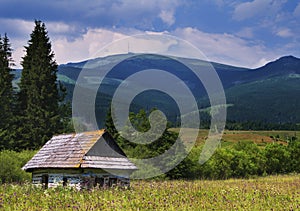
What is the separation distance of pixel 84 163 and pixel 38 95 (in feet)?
80.9

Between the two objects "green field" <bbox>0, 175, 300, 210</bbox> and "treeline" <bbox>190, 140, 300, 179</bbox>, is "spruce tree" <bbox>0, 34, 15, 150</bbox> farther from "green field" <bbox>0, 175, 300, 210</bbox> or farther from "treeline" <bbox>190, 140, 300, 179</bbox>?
"green field" <bbox>0, 175, 300, 210</bbox>

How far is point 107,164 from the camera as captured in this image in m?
19.2

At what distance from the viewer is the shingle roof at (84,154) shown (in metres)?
18.7

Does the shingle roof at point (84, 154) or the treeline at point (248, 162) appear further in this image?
the treeline at point (248, 162)

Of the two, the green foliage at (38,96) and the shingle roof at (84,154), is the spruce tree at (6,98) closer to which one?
the green foliage at (38,96)

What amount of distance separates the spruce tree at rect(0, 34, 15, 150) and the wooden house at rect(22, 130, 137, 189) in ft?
57.8

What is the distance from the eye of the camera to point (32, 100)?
41.1 metres

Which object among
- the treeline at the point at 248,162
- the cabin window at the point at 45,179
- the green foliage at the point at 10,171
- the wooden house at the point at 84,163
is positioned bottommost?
the treeline at the point at 248,162

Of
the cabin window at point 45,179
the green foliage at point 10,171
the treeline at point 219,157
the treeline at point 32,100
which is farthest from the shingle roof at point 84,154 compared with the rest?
the treeline at point 32,100

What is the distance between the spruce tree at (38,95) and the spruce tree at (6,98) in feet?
4.11

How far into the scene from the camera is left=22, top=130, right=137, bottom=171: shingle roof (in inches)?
734

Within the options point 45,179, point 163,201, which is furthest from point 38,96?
point 163,201

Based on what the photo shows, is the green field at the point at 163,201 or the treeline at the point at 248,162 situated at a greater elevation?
the green field at the point at 163,201

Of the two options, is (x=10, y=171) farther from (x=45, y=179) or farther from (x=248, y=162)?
(x=248, y=162)
